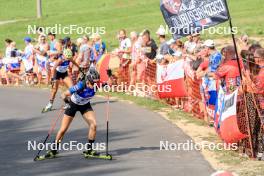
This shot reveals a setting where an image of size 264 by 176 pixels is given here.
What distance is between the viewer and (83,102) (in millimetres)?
13070

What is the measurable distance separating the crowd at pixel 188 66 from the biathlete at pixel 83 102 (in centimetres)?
124

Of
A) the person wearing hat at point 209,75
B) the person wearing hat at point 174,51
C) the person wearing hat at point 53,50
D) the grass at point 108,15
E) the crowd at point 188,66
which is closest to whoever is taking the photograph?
the crowd at point 188,66

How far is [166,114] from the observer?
17969 mm

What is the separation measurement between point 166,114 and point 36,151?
4.74 meters

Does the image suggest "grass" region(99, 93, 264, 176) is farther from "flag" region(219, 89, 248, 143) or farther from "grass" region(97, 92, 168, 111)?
"flag" region(219, 89, 248, 143)

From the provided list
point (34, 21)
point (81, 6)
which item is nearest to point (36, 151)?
point (34, 21)

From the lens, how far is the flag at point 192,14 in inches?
520

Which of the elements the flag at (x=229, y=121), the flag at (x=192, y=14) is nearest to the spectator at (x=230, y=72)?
the flag at (x=229, y=121)

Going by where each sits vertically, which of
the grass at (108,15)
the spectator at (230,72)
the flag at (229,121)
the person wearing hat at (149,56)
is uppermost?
the grass at (108,15)

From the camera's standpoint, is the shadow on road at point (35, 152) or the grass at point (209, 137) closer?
the grass at point (209, 137)

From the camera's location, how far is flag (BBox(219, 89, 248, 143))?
12734 millimetres

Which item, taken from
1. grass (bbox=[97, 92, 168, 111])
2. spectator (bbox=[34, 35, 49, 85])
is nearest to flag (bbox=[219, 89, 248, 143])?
grass (bbox=[97, 92, 168, 111])

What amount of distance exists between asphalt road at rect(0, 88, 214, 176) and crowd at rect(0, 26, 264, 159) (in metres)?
0.99

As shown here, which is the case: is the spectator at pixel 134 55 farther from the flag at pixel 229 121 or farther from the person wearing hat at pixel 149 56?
the flag at pixel 229 121
